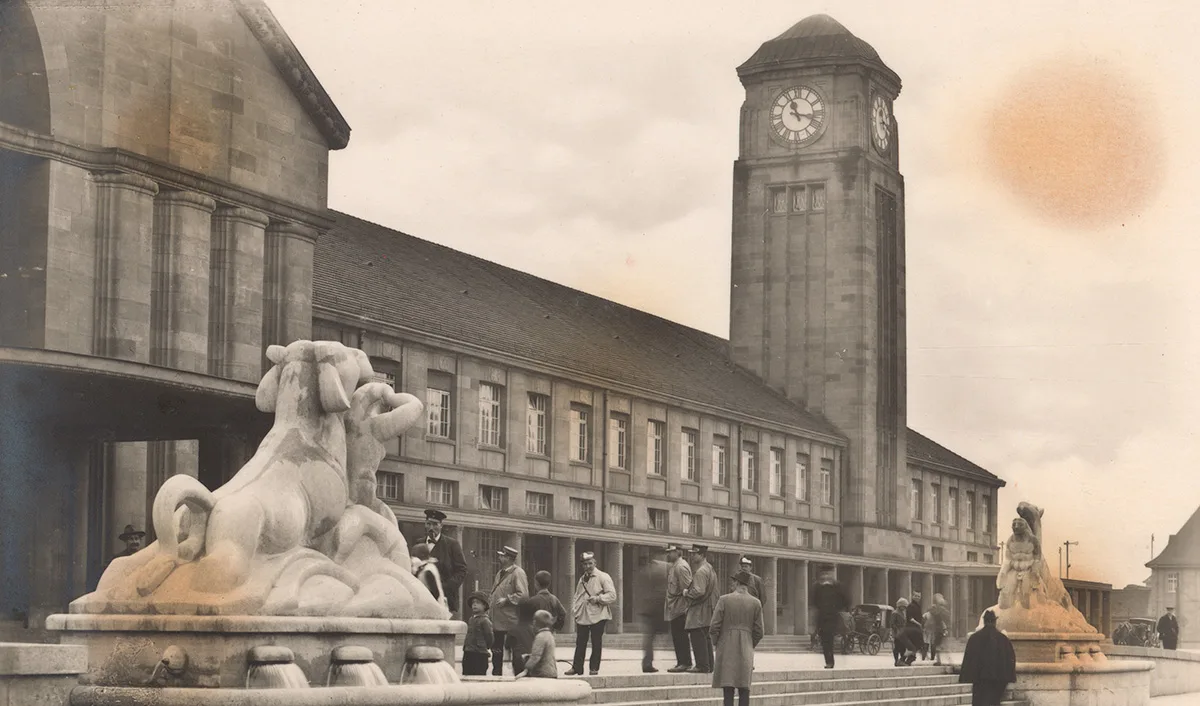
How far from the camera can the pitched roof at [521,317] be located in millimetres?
49553

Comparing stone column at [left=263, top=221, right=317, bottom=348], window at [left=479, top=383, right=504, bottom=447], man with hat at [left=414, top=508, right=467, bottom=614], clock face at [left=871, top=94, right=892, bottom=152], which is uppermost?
clock face at [left=871, top=94, right=892, bottom=152]

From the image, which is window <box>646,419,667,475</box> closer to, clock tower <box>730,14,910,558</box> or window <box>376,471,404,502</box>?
window <box>376,471,404,502</box>

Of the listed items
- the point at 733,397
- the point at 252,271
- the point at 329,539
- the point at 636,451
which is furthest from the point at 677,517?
the point at 329,539

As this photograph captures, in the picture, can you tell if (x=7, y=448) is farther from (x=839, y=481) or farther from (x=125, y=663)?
(x=839, y=481)

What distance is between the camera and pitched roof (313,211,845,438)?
163ft

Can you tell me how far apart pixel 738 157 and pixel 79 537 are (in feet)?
168

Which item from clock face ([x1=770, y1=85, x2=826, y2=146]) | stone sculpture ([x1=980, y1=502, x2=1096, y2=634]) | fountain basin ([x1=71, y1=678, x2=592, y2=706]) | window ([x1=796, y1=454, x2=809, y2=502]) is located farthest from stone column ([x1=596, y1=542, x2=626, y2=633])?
fountain basin ([x1=71, y1=678, x2=592, y2=706])

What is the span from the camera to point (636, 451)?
59844mm

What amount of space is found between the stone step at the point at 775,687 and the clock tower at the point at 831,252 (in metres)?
→ 45.0

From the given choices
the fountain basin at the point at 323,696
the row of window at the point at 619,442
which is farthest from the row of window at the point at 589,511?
the fountain basin at the point at 323,696

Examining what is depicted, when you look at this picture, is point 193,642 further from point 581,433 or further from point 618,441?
point 618,441

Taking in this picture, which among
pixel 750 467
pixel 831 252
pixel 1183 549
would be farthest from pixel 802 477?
pixel 1183 549

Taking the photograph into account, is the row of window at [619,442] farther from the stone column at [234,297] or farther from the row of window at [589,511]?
the stone column at [234,297]

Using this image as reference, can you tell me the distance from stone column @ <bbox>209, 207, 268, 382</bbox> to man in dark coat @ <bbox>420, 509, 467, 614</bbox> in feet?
44.4
